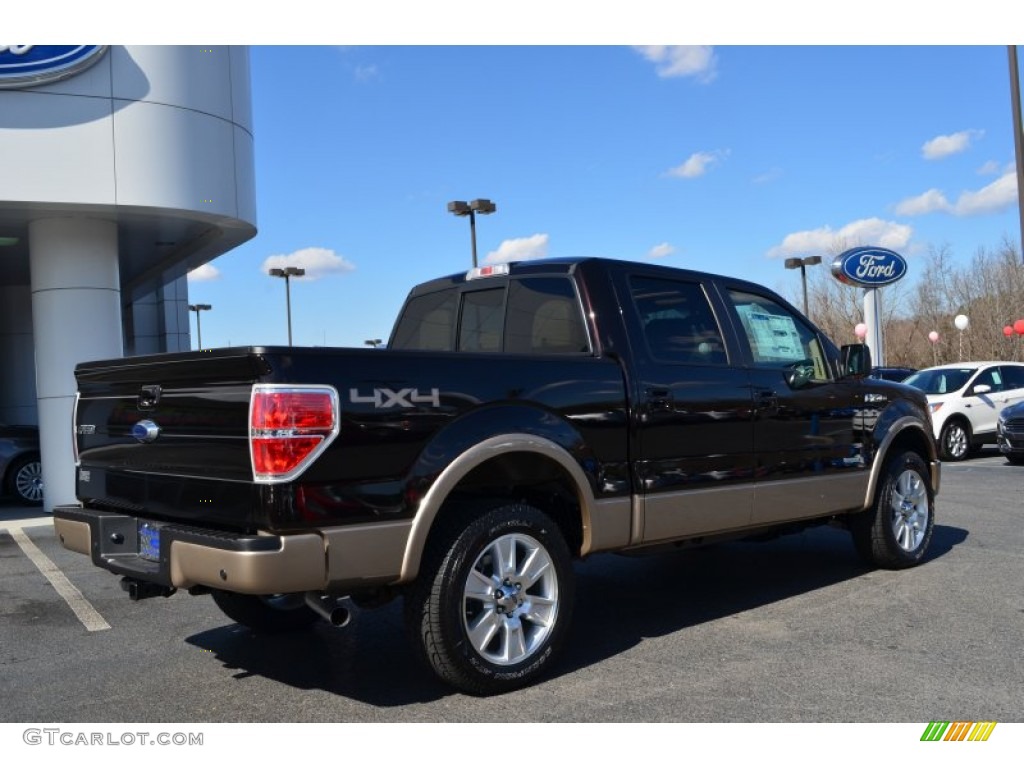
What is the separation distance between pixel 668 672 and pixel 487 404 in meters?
1.52

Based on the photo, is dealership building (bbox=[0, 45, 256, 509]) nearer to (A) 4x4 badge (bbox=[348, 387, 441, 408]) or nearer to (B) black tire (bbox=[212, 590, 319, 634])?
(B) black tire (bbox=[212, 590, 319, 634])

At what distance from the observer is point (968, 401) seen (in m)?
15.2

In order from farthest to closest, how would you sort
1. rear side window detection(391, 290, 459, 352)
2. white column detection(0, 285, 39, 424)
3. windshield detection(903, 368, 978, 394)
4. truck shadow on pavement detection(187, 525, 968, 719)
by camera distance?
white column detection(0, 285, 39, 424), windshield detection(903, 368, 978, 394), rear side window detection(391, 290, 459, 352), truck shadow on pavement detection(187, 525, 968, 719)


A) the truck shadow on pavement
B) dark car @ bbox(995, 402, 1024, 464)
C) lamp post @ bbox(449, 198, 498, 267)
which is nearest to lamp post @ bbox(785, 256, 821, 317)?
lamp post @ bbox(449, 198, 498, 267)

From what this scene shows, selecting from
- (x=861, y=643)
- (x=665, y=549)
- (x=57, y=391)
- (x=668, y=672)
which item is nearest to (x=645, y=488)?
(x=665, y=549)

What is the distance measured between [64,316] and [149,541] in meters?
8.42

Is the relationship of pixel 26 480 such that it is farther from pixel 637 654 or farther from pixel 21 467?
pixel 637 654

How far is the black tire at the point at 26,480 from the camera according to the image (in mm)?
12445

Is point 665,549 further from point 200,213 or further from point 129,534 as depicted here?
point 200,213

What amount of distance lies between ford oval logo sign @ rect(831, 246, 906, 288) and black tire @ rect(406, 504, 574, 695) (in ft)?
57.0

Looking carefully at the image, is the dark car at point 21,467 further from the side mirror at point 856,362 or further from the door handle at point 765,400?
the side mirror at point 856,362

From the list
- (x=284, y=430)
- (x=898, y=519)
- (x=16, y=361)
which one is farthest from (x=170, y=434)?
(x=16, y=361)

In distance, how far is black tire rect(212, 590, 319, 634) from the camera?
5238mm
